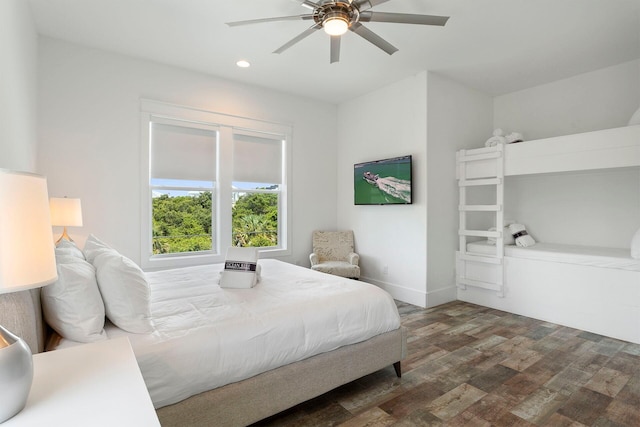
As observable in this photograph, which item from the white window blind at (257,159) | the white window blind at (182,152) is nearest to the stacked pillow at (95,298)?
the white window blind at (182,152)

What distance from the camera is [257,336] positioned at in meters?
1.72

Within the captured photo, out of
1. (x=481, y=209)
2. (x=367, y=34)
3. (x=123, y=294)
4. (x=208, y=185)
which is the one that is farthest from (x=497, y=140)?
(x=123, y=294)

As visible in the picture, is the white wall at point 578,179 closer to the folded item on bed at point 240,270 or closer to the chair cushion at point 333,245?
the chair cushion at point 333,245

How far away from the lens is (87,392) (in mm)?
935

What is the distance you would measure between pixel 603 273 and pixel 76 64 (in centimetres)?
569

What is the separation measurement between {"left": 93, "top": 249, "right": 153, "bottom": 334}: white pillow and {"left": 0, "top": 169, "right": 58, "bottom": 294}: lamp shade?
89 centimetres

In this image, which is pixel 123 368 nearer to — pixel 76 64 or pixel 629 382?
pixel 629 382

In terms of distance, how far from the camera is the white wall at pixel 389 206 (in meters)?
4.08

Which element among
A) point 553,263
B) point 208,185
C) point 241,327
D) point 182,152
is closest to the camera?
point 241,327

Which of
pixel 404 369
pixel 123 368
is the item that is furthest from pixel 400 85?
pixel 123 368

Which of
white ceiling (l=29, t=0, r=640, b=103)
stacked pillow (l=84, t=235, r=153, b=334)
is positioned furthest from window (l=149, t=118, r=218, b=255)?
stacked pillow (l=84, t=235, r=153, b=334)

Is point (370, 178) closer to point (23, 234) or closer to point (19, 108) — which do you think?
point (19, 108)

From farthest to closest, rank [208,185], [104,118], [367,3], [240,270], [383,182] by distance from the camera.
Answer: [383,182]
[208,185]
[104,118]
[240,270]
[367,3]

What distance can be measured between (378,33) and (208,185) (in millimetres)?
2649
